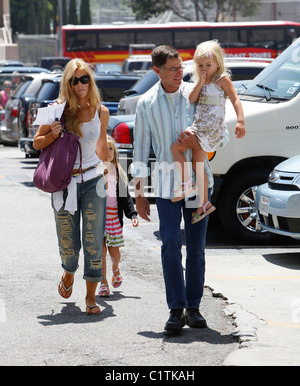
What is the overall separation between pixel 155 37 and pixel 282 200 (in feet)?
139

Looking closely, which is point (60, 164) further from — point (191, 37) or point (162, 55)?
point (191, 37)

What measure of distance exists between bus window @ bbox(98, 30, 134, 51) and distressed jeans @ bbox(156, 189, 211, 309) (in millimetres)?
46059

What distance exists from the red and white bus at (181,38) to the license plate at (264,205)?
34.6 metres

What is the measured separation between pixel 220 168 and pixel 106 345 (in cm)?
431

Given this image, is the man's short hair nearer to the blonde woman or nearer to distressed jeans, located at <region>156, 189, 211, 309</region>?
the blonde woman

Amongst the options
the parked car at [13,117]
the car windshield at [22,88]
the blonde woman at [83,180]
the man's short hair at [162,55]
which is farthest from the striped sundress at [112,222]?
the car windshield at [22,88]

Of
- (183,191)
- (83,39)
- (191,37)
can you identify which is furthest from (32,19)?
(183,191)

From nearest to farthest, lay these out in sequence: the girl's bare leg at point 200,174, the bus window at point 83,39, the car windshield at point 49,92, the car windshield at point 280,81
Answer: the girl's bare leg at point 200,174
the car windshield at point 280,81
the car windshield at point 49,92
the bus window at point 83,39

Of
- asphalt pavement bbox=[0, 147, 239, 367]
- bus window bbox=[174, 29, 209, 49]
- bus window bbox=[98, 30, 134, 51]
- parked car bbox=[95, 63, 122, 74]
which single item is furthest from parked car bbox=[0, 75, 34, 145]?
bus window bbox=[98, 30, 134, 51]

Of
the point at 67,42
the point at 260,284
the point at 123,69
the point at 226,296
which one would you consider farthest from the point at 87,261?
the point at 67,42

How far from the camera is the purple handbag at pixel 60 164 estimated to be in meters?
6.40

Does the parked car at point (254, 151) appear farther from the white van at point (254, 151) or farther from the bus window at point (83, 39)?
the bus window at point (83, 39)

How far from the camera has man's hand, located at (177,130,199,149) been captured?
6082mm

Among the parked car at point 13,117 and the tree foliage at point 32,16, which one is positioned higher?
the parked car at point 13,117
